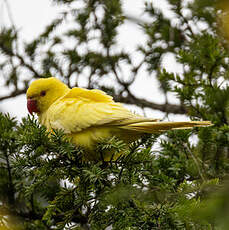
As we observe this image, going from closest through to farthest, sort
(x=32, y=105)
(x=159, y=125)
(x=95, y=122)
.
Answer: (x=159, y=125) < (x=95, y=122) < (x=32, y=105)

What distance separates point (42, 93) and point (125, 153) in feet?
3.87

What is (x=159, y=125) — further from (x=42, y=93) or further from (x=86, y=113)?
(x=42, y=93)

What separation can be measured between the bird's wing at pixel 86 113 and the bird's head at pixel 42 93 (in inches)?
17.7

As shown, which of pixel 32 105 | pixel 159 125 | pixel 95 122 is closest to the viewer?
pixel 159 125

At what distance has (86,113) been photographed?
2189 mm

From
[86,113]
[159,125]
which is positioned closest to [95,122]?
[86,113]

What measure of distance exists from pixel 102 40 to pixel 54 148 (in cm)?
192

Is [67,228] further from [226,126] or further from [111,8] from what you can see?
[111,8]

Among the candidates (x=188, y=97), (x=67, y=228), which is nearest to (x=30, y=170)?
(x=67, y=228)

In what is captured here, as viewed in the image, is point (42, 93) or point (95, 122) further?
point (42, 93)

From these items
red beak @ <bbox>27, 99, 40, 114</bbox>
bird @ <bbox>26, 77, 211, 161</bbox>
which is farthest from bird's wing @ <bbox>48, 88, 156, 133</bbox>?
red beak @ <bbox>27, 99, 40, 114</bbox>

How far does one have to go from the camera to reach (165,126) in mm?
1884

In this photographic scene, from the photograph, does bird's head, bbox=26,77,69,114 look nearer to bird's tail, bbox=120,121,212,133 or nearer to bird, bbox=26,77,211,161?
bird, bbox=26,77,211,161

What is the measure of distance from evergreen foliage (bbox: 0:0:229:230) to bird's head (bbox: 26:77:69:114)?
21cm
